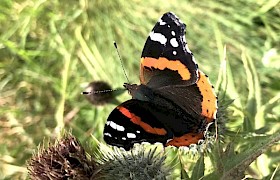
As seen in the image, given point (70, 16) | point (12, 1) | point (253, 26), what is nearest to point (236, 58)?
point (253, 26)

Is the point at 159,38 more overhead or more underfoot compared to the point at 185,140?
more overhead

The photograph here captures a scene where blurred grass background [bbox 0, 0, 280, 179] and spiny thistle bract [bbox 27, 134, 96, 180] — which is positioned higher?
blurred grass background [bbox 0, 0, 280, 179]

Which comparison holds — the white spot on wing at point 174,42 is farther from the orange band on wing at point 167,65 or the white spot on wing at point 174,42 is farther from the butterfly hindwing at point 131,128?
the butterfly hindwing at point 131,128

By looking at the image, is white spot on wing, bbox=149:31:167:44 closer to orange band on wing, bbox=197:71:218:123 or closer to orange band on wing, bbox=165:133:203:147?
orange band on wing, bbox=197:71:218:123

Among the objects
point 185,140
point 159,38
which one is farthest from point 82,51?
point 185,140

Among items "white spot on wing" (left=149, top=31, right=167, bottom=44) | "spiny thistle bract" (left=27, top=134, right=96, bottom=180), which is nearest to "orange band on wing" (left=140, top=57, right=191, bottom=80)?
"white spot on wing" (left=149, top=31, right=167, bottom=44)

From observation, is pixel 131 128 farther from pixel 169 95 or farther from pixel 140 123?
pixel 169 95
